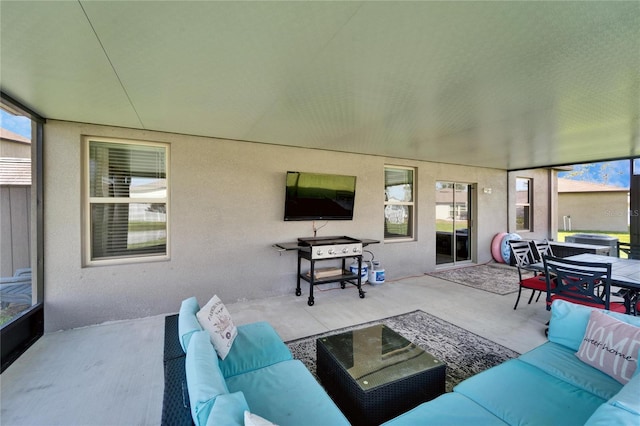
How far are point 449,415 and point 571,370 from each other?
1040 mm

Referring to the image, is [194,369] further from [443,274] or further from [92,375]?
[443,274]

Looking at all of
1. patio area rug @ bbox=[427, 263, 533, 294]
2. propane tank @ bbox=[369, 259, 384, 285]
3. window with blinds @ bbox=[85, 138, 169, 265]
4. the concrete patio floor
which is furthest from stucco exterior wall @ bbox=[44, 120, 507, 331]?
patio area rug @ bbox=[427, 263, 533, 294]

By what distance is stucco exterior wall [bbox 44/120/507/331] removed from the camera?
128 inches

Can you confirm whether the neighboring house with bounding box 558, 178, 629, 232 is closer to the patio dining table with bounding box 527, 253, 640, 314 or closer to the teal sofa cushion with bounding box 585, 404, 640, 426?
the patio dining table with bounding box 527, 253, 640, 314

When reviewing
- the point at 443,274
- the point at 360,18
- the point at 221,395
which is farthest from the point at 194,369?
the point at 443,274

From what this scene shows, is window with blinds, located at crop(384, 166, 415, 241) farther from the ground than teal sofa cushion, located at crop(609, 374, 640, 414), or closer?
farther from the ground

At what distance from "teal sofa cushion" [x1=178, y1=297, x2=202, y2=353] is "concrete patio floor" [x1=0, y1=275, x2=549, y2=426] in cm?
79

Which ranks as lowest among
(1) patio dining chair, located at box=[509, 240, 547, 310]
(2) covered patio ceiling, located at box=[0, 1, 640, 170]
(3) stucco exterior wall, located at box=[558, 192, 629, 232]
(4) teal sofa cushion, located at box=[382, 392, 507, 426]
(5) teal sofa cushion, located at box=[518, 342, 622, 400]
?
(4) teal sofa cushion, located at box=[382, 392, 507, 426]

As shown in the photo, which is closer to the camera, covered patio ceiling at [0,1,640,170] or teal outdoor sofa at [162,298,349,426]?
teal outdoor sofa at [162,298,349,426]

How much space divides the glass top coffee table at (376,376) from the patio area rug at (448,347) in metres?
0.38

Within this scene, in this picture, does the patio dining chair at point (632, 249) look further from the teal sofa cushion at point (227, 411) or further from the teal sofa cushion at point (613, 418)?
the teal sofa cushion at point (227, 411)

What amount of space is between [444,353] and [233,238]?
3163 millimetres

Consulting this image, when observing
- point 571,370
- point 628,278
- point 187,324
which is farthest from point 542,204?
point 187,324

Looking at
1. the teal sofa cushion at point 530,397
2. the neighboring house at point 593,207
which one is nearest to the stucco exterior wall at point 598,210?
the neighboring house at point 593,207
